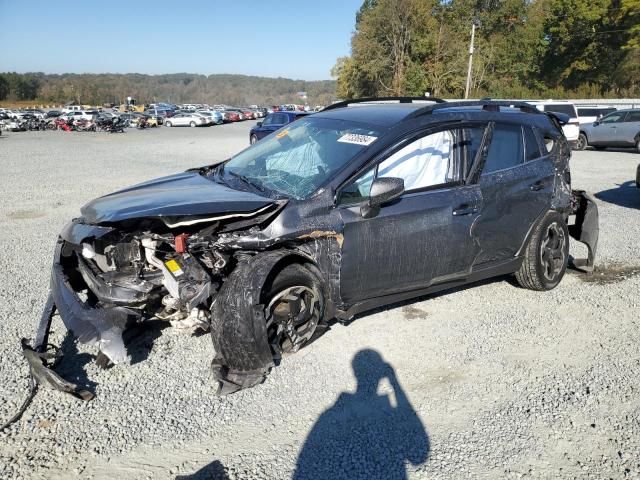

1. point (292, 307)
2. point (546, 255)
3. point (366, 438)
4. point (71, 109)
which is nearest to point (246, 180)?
point (292, 307)

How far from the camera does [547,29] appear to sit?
5288cm

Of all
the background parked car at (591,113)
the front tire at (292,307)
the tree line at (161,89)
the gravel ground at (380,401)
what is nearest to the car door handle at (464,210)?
the gravel ground at (380,401)

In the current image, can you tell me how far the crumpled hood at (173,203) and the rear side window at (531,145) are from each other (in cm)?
278

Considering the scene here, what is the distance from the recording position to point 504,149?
4684 millimetres

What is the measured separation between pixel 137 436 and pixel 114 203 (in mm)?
1603

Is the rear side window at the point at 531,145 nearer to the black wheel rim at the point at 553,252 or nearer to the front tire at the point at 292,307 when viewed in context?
the black wheel rim at the point at 553,252

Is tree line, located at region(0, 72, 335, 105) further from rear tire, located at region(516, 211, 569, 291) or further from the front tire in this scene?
the front tire

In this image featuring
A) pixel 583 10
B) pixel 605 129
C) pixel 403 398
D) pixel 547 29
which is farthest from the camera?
pixel 547 29

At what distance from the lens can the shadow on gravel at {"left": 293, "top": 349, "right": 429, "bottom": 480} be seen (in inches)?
105

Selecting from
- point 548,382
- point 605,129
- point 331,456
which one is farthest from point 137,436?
point 605,129

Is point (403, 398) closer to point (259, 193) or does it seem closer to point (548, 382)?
point (548, 382)

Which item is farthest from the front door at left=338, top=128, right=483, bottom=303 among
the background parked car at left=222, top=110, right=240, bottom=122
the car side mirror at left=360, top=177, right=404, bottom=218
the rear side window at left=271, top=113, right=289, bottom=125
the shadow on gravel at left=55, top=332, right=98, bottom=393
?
the background parked car at left=222, top=110, right=240, bottom=122

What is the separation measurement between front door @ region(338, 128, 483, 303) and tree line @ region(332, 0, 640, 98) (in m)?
48.5

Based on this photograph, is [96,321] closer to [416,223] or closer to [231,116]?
[416,223]
